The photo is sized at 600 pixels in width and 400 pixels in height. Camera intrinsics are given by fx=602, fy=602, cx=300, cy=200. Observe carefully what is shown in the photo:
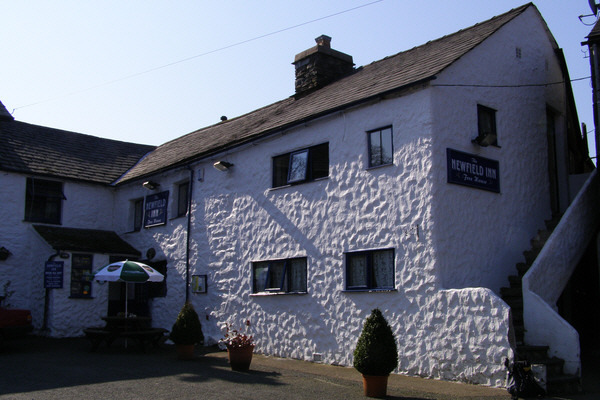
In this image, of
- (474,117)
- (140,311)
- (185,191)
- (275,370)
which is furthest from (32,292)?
(474,117)

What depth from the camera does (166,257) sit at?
59.6 ft

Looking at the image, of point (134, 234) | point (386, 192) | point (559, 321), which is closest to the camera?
point (559, 321)

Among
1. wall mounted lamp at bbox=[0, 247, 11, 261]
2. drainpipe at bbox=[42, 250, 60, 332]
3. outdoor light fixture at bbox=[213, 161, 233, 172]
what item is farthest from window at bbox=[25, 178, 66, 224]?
outdoor light fixture at bbox=[213, 161, 233, 172]

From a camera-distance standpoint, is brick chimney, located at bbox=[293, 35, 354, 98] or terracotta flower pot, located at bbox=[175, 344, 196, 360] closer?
terracotta flower pot, located at bbox=[175, 344, 196, 360]

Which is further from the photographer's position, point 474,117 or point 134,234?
point 134,234

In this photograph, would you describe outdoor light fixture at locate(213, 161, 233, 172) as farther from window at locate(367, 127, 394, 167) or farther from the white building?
window at locate(367, 127, 394, 167)

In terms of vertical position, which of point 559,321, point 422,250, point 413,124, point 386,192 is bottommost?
point 559,321

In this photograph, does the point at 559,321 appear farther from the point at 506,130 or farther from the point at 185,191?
the point at 185,191

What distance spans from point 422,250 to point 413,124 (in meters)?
2.50

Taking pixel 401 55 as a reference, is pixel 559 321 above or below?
below

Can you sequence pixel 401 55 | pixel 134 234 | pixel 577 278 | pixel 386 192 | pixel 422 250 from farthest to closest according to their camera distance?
pixel 134 234 < pixel 401 55 < pixel 577 278 < pixel 386 192 < pixel 422 250

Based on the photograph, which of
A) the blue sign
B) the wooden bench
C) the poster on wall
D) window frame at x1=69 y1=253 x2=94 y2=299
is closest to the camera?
the wooden bench

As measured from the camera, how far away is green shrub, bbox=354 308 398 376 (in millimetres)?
9102

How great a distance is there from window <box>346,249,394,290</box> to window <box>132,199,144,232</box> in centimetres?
987
